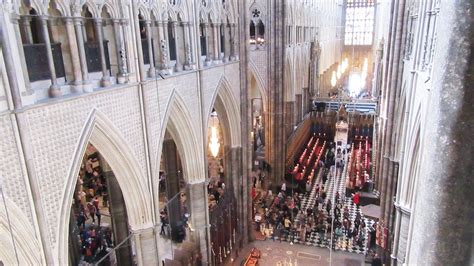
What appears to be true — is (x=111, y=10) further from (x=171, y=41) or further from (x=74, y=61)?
(x=171, y=41)

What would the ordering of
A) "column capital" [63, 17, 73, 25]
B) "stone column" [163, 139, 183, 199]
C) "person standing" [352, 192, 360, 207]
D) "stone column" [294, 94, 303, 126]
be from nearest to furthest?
"column capital" [63, 17, 73, 25]
"stone column" [163, 139, 183, 199]
"person standing" [352, 192, 360, 207]
"stone column" [294, 94, 303, 126]

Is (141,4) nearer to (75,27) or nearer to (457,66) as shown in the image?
(75,27)

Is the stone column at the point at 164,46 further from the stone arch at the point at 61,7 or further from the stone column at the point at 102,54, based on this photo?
the stone arch at the point at 61,7

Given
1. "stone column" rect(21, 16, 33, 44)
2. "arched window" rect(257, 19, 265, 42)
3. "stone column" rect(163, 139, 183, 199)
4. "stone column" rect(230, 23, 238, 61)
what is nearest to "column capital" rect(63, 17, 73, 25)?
"stone column" rect(21, 16, 33, 44)

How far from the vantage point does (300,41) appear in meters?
→ 25.2

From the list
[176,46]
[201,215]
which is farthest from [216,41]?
[201,215]

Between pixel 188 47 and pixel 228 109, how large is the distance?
3.40m

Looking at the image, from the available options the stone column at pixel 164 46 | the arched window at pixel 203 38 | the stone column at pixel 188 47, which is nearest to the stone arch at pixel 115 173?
the stone column at pixel 164 46

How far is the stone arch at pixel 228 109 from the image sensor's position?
1218cm

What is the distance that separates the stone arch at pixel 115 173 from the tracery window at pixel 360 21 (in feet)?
148

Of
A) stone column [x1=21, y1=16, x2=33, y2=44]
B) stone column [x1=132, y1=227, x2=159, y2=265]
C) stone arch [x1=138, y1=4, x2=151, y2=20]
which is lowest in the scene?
stone column [x1=132, y1=227, x2=159, y2=265]

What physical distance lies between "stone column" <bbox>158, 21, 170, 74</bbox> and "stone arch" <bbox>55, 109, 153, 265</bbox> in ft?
7.96

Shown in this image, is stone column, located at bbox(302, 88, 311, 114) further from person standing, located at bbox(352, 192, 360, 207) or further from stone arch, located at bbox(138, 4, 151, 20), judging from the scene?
stone arch, located at bbox(138, 4, 151, 20)

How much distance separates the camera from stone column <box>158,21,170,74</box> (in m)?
8.86
